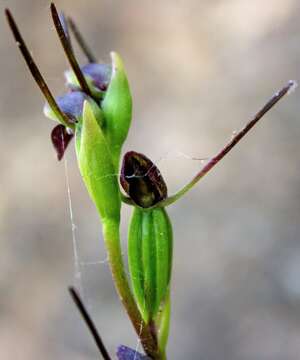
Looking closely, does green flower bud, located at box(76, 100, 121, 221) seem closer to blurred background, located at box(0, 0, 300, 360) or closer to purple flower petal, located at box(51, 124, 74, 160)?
purple flower petal, located at box(51, 124, 74, 160)

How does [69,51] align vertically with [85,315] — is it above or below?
above

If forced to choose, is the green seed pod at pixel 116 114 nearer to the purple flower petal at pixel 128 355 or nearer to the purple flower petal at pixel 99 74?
the purple flower petal at pixel 99 74

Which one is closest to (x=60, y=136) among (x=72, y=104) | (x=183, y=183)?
(x=72, y=104)

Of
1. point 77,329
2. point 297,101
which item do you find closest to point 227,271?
point 77,329

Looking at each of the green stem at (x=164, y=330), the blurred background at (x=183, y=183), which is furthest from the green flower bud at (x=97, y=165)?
the blurred background at (x=183, y=183)

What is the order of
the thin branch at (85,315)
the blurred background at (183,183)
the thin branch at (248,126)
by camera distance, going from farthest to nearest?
the blurred background at (183,183) → the thin branch at (248,126) → the thin branch at (85,315)

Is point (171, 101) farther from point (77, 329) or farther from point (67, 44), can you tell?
point (67, 44)

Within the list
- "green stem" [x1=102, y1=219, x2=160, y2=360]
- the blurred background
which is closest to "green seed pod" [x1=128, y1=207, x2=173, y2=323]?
"green stem" [x1=102, y1=219, x2=160, y2=360]

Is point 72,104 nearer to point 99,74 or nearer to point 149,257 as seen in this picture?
point 99,74
